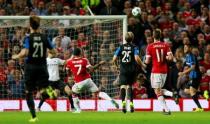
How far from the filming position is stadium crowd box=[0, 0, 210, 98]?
2292cm

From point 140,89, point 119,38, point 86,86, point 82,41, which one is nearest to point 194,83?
point 140,89

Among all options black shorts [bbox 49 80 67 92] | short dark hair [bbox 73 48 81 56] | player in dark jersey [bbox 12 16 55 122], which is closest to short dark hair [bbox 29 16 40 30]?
player in dark jersey [bbox 12 16 55 122]

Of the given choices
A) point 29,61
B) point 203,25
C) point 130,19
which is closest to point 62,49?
point 130,19

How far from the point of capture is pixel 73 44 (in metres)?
22.9

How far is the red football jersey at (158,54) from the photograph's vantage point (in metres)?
19.4

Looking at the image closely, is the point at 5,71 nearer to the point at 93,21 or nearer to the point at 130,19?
the point at 93,21

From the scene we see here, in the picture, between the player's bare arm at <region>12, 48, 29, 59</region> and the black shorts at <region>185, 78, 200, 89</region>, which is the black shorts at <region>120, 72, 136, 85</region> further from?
the player's bare arm at <region>12, 48, 29, 59</region>

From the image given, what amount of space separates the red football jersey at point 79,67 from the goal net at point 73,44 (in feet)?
6.08

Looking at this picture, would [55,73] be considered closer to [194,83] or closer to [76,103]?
[76,103]

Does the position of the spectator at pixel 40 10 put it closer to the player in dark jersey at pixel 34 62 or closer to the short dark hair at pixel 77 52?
the short dark hair at pixel 77 52

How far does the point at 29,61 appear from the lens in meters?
16.3

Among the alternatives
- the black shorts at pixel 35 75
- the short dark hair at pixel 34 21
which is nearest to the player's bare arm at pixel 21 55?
the black shorts at pixel 35 75

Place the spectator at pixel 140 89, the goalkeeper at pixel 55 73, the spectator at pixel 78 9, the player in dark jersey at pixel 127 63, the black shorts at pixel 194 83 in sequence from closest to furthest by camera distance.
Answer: the player in dark jersey at pixel 127 63, the black shorts at pixel 194 83, the goalkeeper at pixel 55 73, the spectator at pixel 140 89, the spectator at pixel 78 9

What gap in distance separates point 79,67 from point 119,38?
7.68 ft
